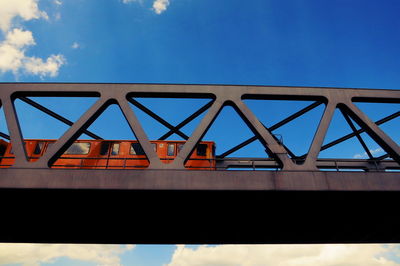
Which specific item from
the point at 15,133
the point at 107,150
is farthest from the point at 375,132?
the point at 107,150

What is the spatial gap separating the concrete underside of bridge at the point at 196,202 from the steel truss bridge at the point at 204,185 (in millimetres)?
28

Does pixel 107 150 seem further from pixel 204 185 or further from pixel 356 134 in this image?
pixel 356 134

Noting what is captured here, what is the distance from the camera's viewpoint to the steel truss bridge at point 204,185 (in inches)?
277

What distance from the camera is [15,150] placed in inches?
293

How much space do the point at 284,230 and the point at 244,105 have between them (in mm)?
6049

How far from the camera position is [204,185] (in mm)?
7031

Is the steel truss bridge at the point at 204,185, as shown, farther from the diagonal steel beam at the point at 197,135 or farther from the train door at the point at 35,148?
the train door at the point at 35,148

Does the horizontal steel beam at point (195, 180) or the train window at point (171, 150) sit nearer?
the horizontal steel beam at point (195, 180)

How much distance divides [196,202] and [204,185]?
3.56 ft

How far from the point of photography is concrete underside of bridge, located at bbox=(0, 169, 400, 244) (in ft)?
23.0

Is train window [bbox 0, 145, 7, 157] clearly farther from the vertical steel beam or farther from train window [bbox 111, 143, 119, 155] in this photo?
the vertical steel beam

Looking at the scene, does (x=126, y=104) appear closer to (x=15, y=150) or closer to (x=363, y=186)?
(x=15, y=150)

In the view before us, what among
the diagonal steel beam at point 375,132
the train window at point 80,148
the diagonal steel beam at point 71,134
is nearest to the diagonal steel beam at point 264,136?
the diagonal steel beam at point 375,132

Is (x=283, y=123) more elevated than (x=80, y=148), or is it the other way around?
(x=80, y=148)
